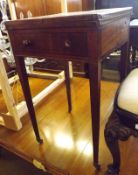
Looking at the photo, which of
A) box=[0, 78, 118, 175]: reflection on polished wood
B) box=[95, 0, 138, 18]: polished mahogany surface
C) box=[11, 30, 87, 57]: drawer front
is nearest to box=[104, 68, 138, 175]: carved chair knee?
box=[11, 30, 87, 57]: drawer front

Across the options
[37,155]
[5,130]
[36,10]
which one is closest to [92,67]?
[37,155]

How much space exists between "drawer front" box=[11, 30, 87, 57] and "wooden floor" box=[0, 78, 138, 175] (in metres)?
0.60

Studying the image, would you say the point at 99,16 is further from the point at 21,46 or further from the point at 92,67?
the point at 21,46

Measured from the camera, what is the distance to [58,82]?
5.94 ft

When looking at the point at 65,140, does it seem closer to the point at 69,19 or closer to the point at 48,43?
the point at 48,43

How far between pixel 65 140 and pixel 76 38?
2.37ft

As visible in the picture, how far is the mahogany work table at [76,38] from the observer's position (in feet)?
1.92

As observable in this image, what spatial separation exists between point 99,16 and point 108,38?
134 mm

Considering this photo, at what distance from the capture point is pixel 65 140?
3.69 feet

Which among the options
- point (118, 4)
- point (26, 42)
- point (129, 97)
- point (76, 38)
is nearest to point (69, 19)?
point (76, 38)

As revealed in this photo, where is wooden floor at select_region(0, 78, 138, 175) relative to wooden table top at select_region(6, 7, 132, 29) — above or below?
below

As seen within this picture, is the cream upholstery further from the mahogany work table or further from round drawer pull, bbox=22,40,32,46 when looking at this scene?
round drawer pull, bbox=22,40,32,46

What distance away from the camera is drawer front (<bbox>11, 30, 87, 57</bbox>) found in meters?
0.62

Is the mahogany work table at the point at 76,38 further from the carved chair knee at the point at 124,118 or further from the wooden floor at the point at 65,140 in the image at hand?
the wooden floor at the point at 65,140
